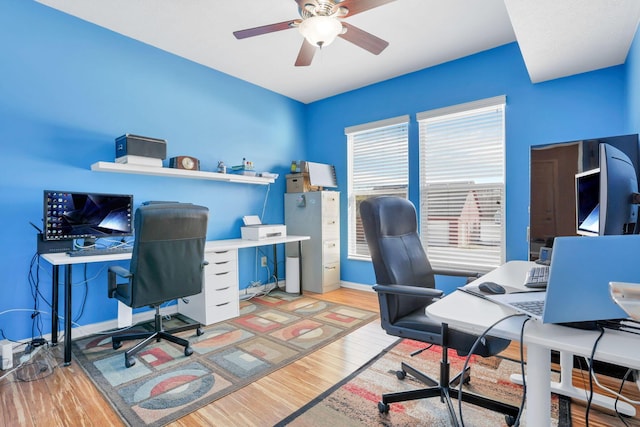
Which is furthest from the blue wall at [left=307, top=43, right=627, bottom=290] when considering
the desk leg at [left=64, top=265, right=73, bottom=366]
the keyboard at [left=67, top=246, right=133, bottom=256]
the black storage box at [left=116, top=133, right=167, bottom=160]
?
the desk leg at [left=64, top=265, right=73, bottom=366]

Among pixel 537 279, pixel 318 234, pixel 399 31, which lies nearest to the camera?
pixel 537 279

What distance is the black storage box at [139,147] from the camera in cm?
265

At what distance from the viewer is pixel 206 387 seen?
188 cm

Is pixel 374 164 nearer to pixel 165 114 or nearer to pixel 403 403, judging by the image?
pixel 165 114

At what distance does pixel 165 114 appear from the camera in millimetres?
3189

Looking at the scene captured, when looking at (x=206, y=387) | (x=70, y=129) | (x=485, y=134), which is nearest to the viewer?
(x=206, y=387)

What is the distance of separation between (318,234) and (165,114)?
2.18 metres

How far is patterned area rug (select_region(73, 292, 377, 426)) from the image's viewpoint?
5.73 ft

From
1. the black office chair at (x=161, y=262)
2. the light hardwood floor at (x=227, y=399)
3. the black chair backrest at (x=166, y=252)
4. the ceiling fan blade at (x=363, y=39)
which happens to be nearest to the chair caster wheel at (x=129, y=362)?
the black office chair at (x=161, y=262)

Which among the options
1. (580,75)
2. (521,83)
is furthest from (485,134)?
(580,75)

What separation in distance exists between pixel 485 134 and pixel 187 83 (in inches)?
126

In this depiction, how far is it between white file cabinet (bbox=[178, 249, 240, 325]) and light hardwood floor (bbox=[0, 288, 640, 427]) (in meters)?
1.01

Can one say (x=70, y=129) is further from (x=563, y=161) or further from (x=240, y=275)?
(x=563, y=161)

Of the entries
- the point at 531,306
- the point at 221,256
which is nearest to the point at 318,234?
the point at 221,256
